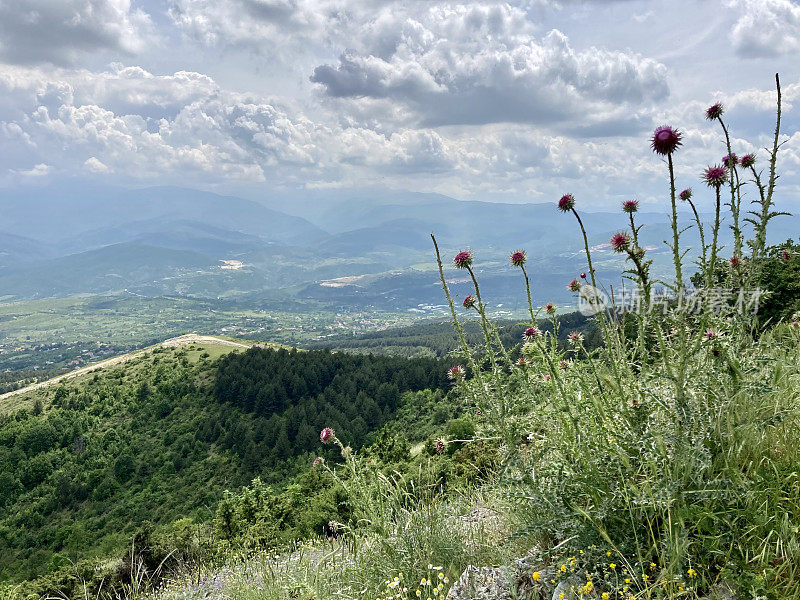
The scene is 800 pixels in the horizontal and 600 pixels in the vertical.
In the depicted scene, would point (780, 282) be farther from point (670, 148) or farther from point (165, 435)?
point (165, 435)

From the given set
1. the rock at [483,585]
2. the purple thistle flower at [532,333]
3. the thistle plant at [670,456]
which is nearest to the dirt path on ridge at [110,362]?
the purple thistle flower at [532,333]

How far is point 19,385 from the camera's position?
118562 millimetres

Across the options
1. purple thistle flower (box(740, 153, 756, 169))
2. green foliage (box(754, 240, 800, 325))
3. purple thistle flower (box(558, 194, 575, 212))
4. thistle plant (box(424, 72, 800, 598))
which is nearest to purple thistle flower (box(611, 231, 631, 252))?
thistle plant (box(424, 72, 800, 598))

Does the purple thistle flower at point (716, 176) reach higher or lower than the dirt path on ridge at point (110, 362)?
higher

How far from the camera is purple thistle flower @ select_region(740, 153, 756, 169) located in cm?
426

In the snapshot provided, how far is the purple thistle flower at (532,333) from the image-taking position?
149 inches

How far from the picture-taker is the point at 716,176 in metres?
3.35

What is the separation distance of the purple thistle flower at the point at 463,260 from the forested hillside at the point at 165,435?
51.8m

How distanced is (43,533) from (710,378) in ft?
245

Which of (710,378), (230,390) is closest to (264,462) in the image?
(230,390)

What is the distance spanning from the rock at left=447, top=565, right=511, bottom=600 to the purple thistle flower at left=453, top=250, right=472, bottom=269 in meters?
2.18

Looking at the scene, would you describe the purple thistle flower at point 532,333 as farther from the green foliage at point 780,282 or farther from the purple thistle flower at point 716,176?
the green foliage at point 780,282

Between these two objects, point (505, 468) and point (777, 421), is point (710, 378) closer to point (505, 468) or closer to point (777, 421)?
point (777, 421)

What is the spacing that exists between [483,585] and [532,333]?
2.10 m
